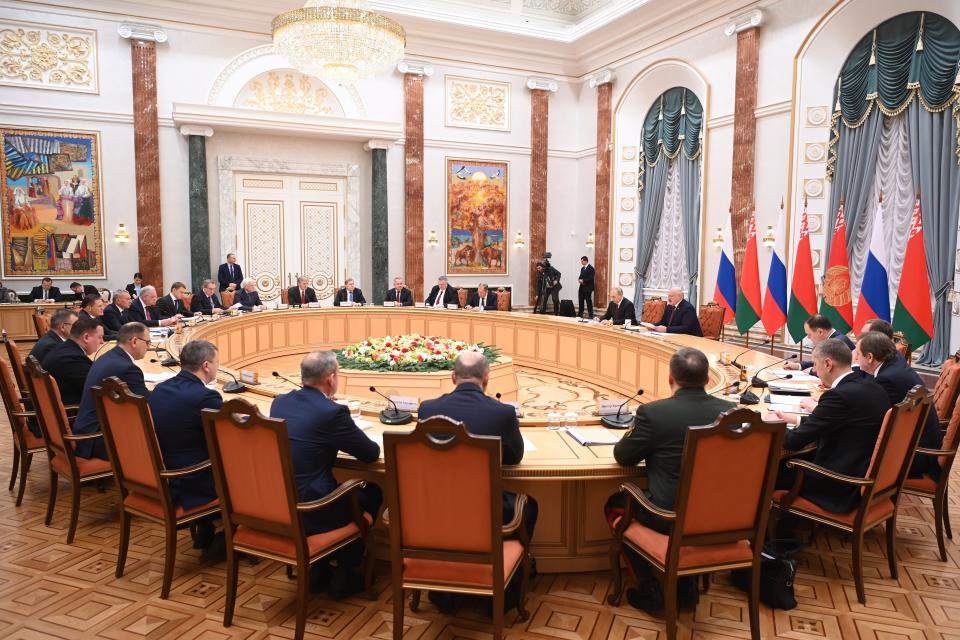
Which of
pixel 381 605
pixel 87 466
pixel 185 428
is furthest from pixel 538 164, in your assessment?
pixel 381 605

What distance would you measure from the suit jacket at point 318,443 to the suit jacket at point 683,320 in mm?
5703

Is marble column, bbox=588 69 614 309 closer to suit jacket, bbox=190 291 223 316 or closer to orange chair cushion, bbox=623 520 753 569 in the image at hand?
suit jacket, bbox=190 291 223 316

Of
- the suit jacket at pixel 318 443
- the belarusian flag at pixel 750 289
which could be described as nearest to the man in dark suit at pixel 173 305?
the suit jacket at pixel 318 443

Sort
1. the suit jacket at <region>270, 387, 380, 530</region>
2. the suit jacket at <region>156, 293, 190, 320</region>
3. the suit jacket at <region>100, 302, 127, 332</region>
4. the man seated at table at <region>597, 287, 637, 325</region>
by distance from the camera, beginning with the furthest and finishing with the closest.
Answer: the man seated at table at <region>597, 287, 637, 325</region>, the suit jacket at <region>156, 293, 190, 320</region>, the suit jacket at <region>100, 302, 127, 332</region>, the suit jacket at <region>270, 387, 380, 530</region>

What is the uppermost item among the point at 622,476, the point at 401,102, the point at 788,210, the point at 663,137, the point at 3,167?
the point at 401,102

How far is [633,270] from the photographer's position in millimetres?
12344

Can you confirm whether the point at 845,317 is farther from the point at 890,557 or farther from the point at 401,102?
the point at 401,102

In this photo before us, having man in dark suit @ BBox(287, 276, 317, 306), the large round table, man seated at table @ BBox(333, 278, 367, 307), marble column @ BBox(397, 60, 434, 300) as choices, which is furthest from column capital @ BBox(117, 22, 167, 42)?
the large round table

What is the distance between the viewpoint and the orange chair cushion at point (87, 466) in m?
3.51

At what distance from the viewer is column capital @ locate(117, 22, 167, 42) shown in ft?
33.4

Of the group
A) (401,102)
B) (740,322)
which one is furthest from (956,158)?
(401,102)

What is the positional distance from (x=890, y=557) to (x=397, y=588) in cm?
242

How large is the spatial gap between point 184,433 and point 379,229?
30.9ft

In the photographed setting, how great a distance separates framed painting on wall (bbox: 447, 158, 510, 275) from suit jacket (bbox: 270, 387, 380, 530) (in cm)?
1021
